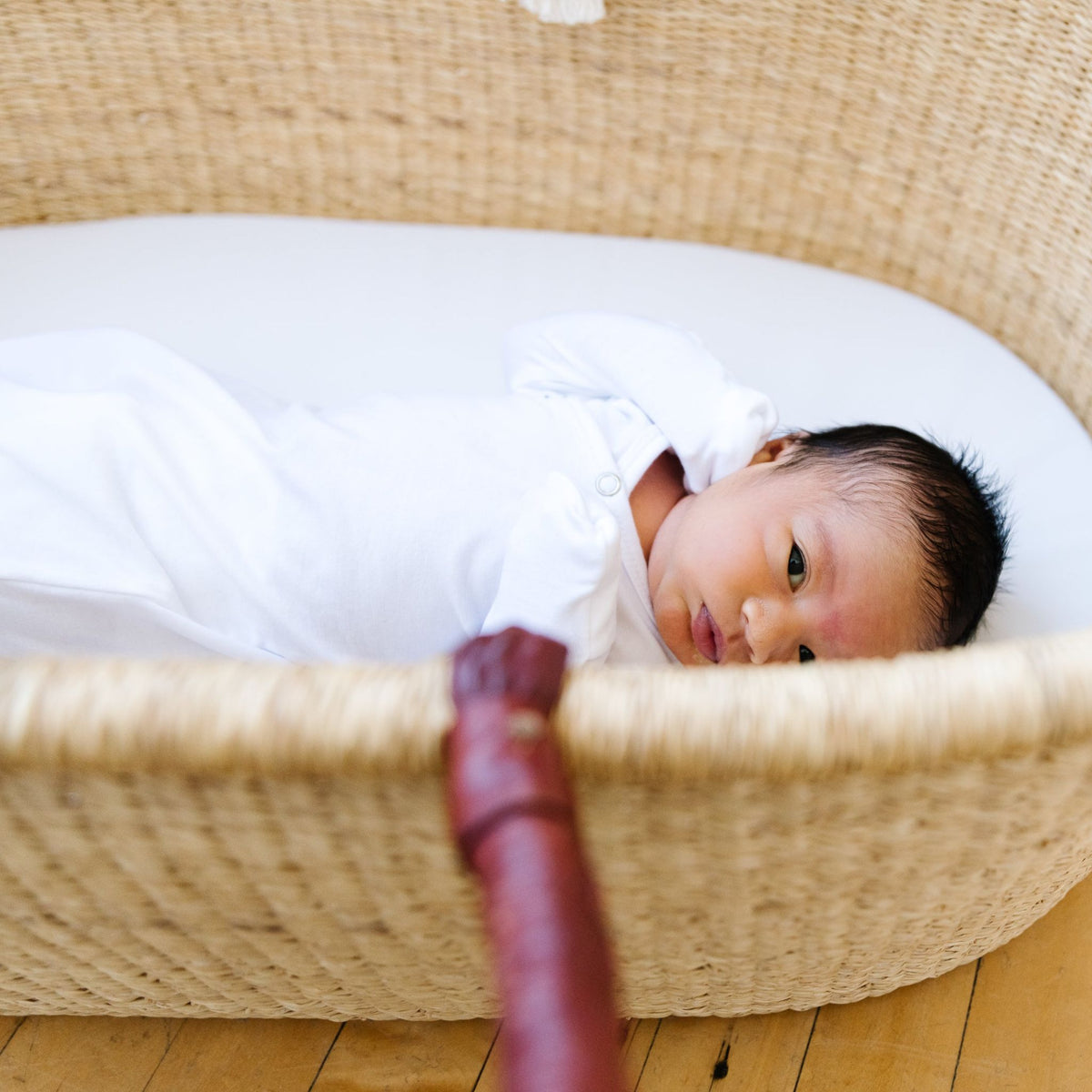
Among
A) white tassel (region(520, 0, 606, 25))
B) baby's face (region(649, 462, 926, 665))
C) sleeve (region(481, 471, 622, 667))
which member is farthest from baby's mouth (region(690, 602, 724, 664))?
white tassel (region(520, 0, 606, 25))

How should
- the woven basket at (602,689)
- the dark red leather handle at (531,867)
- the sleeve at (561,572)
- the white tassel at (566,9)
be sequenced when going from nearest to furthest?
1. the dark red leather handle at (531,867)
2. the woven basket at (602,689)
3. the sleeve at (561,572)
4. the white tassel at (566,9)

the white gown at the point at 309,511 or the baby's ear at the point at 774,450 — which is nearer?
the white gown at the point at 309,511

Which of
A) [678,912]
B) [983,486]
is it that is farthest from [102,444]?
[983,486]

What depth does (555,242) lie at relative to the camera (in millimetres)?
1112

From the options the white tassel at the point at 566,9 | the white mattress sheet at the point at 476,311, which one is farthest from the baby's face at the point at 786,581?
the white tassel at the point at 566,9

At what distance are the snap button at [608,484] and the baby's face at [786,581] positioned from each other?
58mm

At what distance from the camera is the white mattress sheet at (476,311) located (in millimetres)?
975

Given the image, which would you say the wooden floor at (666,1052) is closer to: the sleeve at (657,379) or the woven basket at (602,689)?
the woven basket at (602,689)

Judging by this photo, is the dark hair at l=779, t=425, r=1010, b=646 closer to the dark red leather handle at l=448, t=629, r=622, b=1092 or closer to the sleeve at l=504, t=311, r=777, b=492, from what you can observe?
the sleeve at l=504, t=311, r=777, b=492

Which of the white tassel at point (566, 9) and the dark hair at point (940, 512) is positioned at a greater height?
the white tassel at point (566, 9)

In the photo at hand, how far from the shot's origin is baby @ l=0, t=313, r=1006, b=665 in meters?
0.68

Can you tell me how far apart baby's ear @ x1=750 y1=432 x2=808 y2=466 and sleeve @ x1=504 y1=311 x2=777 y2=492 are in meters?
0.01

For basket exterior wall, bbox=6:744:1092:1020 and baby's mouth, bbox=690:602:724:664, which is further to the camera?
baby's mouth, bbox=690:602:724:664

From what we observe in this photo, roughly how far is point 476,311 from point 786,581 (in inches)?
19.0
